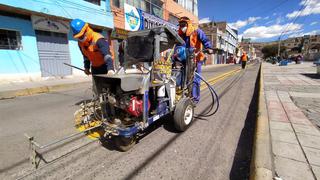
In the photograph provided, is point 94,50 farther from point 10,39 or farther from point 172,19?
point 172,19

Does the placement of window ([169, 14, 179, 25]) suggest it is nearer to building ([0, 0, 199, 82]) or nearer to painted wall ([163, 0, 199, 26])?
painted wall ([163, 0, 199, 26])

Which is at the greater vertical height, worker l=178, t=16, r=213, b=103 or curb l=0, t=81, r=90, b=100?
worker l=178, t=16, r=213, b=103

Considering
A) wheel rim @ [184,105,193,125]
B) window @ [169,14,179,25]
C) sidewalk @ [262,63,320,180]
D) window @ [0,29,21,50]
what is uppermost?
window @ [169,14,179,25]

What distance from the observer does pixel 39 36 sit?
36.7 feet

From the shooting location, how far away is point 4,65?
380 inches

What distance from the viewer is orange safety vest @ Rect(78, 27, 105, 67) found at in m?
3.50

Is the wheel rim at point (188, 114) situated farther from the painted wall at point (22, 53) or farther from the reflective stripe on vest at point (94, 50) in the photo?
the painted wall at point (22, 53)

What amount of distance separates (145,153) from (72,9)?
40.6 feet

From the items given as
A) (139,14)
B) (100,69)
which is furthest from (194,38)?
(139,14)

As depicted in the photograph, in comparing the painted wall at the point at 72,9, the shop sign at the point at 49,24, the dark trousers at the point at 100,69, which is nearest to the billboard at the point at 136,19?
the painted wall at the point at 72,9

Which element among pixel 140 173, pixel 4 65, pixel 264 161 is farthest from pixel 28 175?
pixel 4 65

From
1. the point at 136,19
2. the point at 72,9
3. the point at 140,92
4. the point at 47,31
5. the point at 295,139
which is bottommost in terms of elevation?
the point at 295,139

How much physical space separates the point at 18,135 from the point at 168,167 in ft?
10.3

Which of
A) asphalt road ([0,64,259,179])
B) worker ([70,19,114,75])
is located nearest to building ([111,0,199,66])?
worker ([70,19,114,75])
